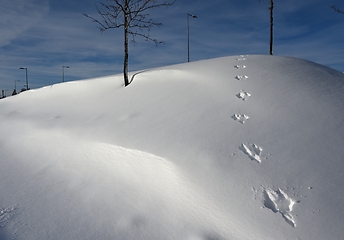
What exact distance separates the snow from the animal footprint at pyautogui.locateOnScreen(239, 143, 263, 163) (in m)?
0.02

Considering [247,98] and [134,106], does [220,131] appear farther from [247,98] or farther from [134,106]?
[134,106]

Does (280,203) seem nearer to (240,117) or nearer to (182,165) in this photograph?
(182,165)

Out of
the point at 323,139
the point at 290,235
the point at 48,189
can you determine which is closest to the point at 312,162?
the point at 323,139

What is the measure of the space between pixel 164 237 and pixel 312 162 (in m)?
2.39

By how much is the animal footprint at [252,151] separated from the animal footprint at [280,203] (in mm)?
580

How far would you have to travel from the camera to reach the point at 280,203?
2.70 meters

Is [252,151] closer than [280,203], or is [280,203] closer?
[280,203]

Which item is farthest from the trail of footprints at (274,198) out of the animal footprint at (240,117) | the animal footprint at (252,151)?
the animal footprint at (240,117)

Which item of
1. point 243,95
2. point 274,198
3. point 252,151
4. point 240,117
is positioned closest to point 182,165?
point 252,151

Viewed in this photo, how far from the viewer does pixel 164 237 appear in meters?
2.14

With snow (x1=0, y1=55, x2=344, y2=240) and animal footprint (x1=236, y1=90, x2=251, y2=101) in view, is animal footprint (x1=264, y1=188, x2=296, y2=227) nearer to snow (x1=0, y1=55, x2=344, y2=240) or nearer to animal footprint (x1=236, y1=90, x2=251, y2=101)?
snow (x1=0, y1=55, x2=344, y2=240)

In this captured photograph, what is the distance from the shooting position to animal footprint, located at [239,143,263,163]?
3.38m

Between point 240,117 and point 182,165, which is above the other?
point 240,117

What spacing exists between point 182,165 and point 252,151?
115 cm
